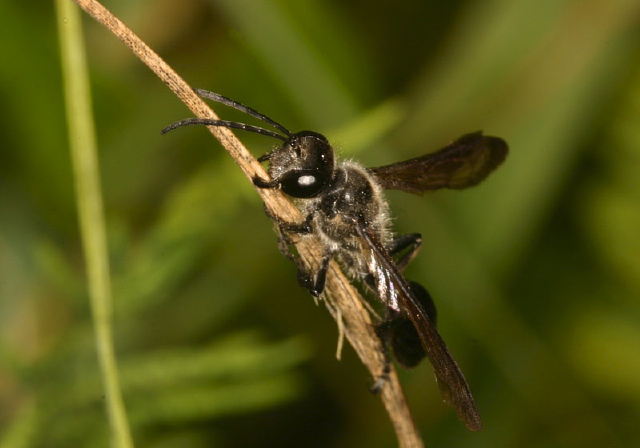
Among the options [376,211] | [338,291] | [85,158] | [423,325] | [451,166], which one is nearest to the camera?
[338,291]

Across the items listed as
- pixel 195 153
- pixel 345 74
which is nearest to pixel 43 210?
pixel 195 153

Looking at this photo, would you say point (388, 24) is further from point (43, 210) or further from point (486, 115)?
point (43, 210)

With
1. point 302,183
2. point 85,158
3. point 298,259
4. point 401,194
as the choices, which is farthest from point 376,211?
point 401,194

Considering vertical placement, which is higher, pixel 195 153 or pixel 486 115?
pixel 195 153

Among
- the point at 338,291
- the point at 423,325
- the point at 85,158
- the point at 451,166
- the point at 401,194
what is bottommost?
the point at 423,325

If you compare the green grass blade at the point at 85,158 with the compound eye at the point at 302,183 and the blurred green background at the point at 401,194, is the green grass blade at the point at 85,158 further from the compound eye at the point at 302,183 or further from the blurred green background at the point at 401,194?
the blurred green background at the point at 401,194

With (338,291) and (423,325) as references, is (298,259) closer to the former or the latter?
(338,291)

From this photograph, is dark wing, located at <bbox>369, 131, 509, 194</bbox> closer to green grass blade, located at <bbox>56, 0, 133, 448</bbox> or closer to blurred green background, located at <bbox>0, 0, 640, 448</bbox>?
blurred green background, located at <bbox>0, 0, 640, 448</bbox>
